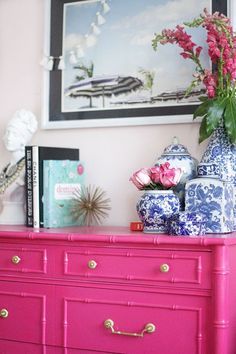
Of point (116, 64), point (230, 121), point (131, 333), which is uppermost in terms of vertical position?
point (116, 64)

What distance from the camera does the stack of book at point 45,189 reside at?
2.10m

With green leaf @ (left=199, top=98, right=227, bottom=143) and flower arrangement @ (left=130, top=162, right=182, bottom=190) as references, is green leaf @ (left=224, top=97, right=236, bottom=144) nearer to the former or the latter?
green leaf @ (left=199, top=98, right=227, bottom=143)

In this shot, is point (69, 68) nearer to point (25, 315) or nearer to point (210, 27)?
point (210, 27)

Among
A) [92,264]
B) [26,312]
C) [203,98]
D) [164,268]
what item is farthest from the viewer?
[203,98]

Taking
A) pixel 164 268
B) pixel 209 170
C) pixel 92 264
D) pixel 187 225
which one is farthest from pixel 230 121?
pixel 92 264

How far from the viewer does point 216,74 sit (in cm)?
197

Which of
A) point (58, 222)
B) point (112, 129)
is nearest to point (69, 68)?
point (112, 129)

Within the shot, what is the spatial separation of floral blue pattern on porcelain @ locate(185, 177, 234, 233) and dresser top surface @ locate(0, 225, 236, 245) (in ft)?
0.16

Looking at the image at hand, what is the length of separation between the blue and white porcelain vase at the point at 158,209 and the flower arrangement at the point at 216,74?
272 mm

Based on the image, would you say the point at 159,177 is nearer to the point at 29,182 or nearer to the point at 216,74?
the point at 216,74

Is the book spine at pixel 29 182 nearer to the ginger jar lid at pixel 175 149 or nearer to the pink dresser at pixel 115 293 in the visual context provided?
the pink dresser at pixel 115 293

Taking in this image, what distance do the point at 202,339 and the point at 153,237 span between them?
318 millimetres

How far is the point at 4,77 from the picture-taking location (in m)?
2.51

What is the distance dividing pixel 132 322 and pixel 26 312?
1.27 ft
